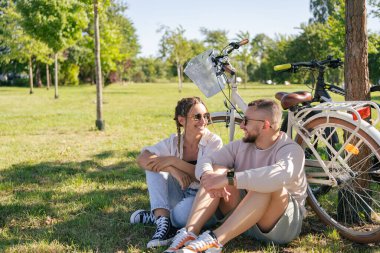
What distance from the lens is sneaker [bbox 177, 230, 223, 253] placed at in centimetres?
255

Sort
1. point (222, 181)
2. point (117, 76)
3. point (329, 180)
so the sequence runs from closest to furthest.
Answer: point (222, 181) → point (329, 180) → point (117, 76)

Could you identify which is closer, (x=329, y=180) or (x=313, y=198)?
(x=329, y=180)

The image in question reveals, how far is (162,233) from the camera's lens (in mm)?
3049

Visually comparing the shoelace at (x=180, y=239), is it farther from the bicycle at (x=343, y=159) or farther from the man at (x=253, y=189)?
the bicycle at (x=343, y=159)

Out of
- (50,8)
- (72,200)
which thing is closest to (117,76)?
(50,8)

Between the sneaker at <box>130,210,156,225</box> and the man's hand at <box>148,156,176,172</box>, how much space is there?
39 cm

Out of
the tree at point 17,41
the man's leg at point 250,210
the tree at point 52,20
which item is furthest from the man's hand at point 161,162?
the tree at point 17,41

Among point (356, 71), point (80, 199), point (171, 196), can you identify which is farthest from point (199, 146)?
point (80, 199)

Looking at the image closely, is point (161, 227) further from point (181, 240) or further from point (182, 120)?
point (182, 120)

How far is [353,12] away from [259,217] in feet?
5.80

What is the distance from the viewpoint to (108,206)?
13.0 feet

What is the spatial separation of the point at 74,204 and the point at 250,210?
202 centimetres

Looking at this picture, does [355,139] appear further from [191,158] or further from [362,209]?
[191,158]

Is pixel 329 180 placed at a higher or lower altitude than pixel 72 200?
higher
